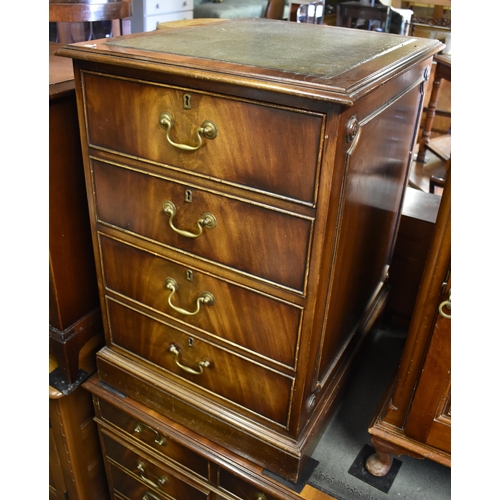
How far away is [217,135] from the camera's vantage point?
62 cm

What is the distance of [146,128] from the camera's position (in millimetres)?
682

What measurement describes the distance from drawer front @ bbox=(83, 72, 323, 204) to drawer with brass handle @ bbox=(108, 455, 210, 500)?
0.62 metres

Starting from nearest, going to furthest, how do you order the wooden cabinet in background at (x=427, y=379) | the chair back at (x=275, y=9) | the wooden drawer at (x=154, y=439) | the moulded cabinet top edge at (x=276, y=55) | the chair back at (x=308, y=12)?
the moulded cabinet top edge at (x=276, y=55), the wooden cabinet in background at (x=427, y=379), the wooden drawer at (x=154, y=439), the chair back at (x=308, y=12), the chair back at (x=275, y=9)

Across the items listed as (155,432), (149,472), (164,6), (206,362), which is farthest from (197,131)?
(164,6)

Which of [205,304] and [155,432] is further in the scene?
[155,432]

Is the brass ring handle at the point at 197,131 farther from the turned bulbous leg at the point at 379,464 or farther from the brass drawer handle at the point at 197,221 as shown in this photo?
the turned bulbous leg at the point at 379,464

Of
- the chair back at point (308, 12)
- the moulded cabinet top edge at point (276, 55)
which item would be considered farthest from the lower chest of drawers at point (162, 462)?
the chair back at point (308, 12)

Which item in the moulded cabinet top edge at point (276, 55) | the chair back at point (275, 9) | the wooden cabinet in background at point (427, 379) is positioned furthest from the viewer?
the chair back at point (275, 9)

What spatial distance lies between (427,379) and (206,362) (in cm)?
33

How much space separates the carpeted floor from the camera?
0.85 metres

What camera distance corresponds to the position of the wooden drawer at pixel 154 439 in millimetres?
921

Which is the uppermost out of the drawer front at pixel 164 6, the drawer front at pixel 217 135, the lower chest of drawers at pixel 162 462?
the drawer front at pixel 164 6

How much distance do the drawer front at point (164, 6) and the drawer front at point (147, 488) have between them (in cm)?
290

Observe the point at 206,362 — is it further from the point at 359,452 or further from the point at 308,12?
the point at 308,12
